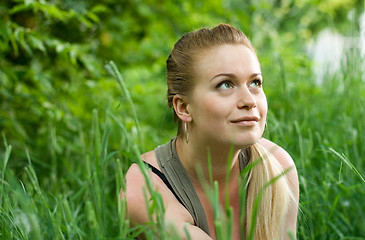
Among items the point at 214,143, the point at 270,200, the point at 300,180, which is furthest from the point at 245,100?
the point at 300,180

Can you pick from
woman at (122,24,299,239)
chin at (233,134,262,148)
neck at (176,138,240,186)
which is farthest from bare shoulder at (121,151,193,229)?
chin at (233,134,262,148)

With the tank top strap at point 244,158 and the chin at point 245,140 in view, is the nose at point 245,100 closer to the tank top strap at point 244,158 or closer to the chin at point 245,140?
the chin at point 245,140

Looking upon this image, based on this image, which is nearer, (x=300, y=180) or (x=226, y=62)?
(x=226, y=62)

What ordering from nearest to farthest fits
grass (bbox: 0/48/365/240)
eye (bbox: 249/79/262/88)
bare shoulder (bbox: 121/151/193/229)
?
grass (bbox: 0/48/365/240)
bare shoulder (bbox: 121/151/193/229)
eye (bbox: 249/79/262/88)

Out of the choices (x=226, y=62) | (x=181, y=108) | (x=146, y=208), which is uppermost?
(x=226, y=62)

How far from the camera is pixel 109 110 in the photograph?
1236 mm

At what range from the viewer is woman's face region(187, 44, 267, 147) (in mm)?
1394

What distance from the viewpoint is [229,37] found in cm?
150

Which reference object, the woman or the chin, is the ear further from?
the chin

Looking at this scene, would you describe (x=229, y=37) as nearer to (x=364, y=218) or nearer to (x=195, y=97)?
(x=195, y=97)

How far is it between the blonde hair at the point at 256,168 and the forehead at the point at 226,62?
0.10 feet

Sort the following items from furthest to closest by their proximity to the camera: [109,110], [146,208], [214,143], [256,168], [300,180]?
1. [300,180]
2. [256,168]
3. [214,143]
4. [146,208]
5. [109,110]

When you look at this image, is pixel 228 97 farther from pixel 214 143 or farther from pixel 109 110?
pixel 109 110

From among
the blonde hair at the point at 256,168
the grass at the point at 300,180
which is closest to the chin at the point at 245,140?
the blonde hair at the point at 256,168
